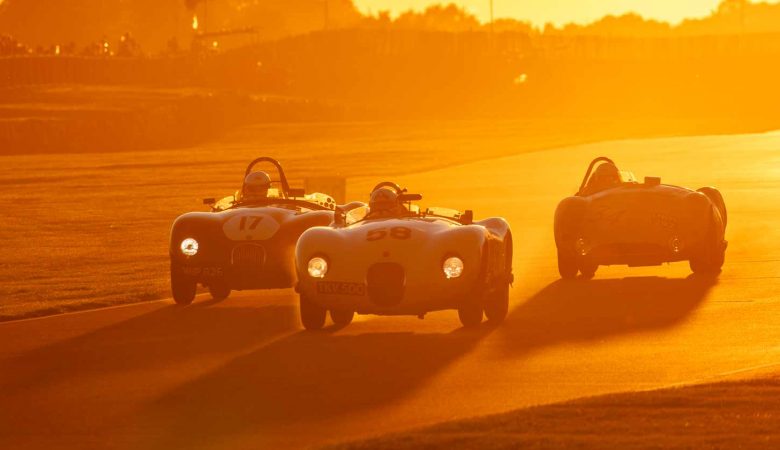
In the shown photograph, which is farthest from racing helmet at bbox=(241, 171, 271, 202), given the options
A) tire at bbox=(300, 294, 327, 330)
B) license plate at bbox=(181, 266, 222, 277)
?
tire at bbox=(300, 294, 327, 330)

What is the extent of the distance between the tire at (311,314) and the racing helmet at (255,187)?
389 centimetres

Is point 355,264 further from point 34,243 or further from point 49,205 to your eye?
point 49,205

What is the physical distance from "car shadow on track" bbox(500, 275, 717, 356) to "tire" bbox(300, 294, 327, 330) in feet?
5.71

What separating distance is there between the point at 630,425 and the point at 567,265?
35.1 feet

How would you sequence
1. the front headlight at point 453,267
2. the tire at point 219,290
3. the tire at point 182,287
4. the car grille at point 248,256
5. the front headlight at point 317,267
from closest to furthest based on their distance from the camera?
the front headlight at point 453,267
the front headlight at point 317,267
the car grille at point 248,256
the tire at point 219,290
the tire at point 182,287

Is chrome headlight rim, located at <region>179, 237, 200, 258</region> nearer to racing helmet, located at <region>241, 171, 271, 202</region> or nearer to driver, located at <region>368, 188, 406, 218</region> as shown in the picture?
racing helmet, located at <region>241, 171, 271, 202</region>

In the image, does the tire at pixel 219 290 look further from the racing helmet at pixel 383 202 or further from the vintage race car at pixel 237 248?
the racing helmet at pixel 383 202

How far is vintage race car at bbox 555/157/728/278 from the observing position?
21.1 m

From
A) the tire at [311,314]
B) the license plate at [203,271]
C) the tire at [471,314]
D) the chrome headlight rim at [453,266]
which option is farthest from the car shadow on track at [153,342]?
the chrome headlight rim at [453,266]

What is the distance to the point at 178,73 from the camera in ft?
384

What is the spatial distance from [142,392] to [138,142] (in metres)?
68.1

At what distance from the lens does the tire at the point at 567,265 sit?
21.6 meters

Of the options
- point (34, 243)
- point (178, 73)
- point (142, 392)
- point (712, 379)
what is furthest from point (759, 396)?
point (178, 73)

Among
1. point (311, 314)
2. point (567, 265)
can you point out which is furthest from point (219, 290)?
point (567, 265)
